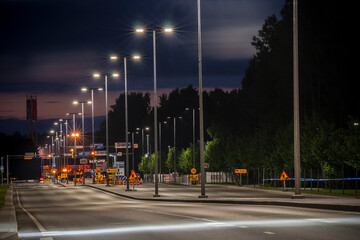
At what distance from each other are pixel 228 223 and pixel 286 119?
72.7m

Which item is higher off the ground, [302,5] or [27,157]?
[302,5]

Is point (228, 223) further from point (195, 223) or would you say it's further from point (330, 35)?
point (330, 35)

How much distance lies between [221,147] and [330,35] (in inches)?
1181

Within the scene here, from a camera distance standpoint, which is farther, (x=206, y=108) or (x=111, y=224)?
(x=206, y=108)

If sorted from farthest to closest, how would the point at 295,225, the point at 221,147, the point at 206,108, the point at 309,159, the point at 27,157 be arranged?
the point at 206,108 → the point at 27,157 → the point at 221,147 → the point at 309,159 → the point at 295,225

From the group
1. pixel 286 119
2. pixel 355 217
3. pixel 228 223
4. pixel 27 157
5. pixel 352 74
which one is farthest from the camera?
pixel 27 157

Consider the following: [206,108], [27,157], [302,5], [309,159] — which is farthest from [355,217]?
[206,108]

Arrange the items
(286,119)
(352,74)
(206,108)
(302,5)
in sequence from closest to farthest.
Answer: (352,74) < (302,5) < (286,119) < (206,108)

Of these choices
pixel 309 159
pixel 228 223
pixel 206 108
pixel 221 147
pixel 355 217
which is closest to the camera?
pixel 228 223

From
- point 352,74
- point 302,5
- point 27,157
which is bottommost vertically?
point 27,157

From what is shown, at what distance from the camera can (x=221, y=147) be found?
10188cm

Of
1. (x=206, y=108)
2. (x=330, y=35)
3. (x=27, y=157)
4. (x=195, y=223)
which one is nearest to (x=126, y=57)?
(x=330, y=35)

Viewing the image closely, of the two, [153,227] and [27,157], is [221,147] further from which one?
[153,227]

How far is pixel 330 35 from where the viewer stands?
77.2 meters
